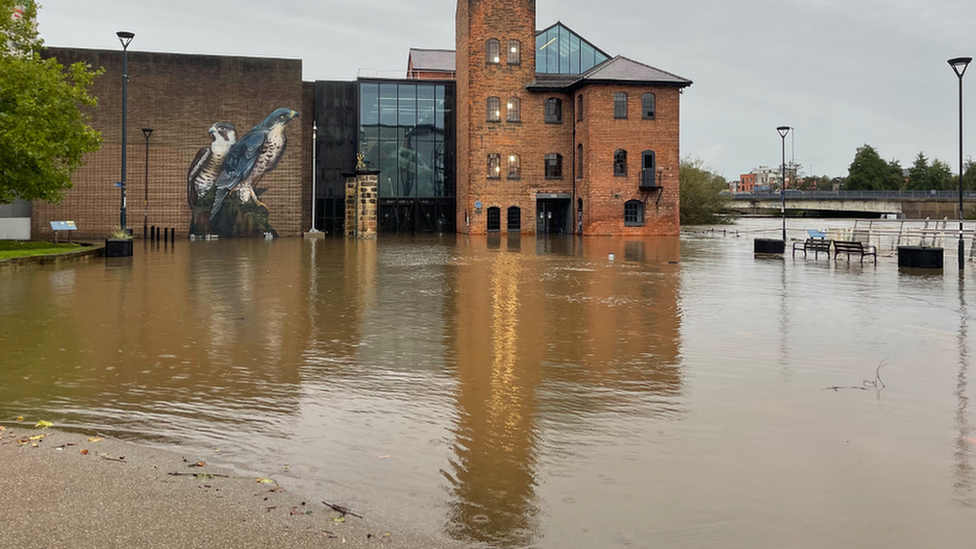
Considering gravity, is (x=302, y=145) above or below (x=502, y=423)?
above

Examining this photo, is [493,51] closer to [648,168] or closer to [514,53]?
[514,53]

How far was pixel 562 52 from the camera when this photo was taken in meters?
55.6

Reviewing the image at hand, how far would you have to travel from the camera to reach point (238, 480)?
5074mm

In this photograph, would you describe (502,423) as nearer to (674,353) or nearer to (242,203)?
(674,353)

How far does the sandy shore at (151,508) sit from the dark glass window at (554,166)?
154 feet

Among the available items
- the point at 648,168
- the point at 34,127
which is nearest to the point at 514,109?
the point at 648,168

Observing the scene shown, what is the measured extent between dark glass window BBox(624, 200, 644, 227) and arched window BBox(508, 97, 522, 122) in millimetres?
8609

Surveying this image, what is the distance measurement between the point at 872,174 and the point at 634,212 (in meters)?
85.9

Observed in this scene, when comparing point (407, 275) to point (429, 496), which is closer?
point (429, 496)

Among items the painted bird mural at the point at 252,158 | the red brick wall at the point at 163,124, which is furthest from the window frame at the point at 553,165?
the painted bird mural at the point at 252,158

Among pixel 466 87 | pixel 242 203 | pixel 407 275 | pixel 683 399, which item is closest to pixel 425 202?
pixel 466 87

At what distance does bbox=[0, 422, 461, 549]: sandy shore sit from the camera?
4168mm

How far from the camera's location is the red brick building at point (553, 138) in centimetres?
4797

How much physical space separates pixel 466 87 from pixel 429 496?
47.0 meters
